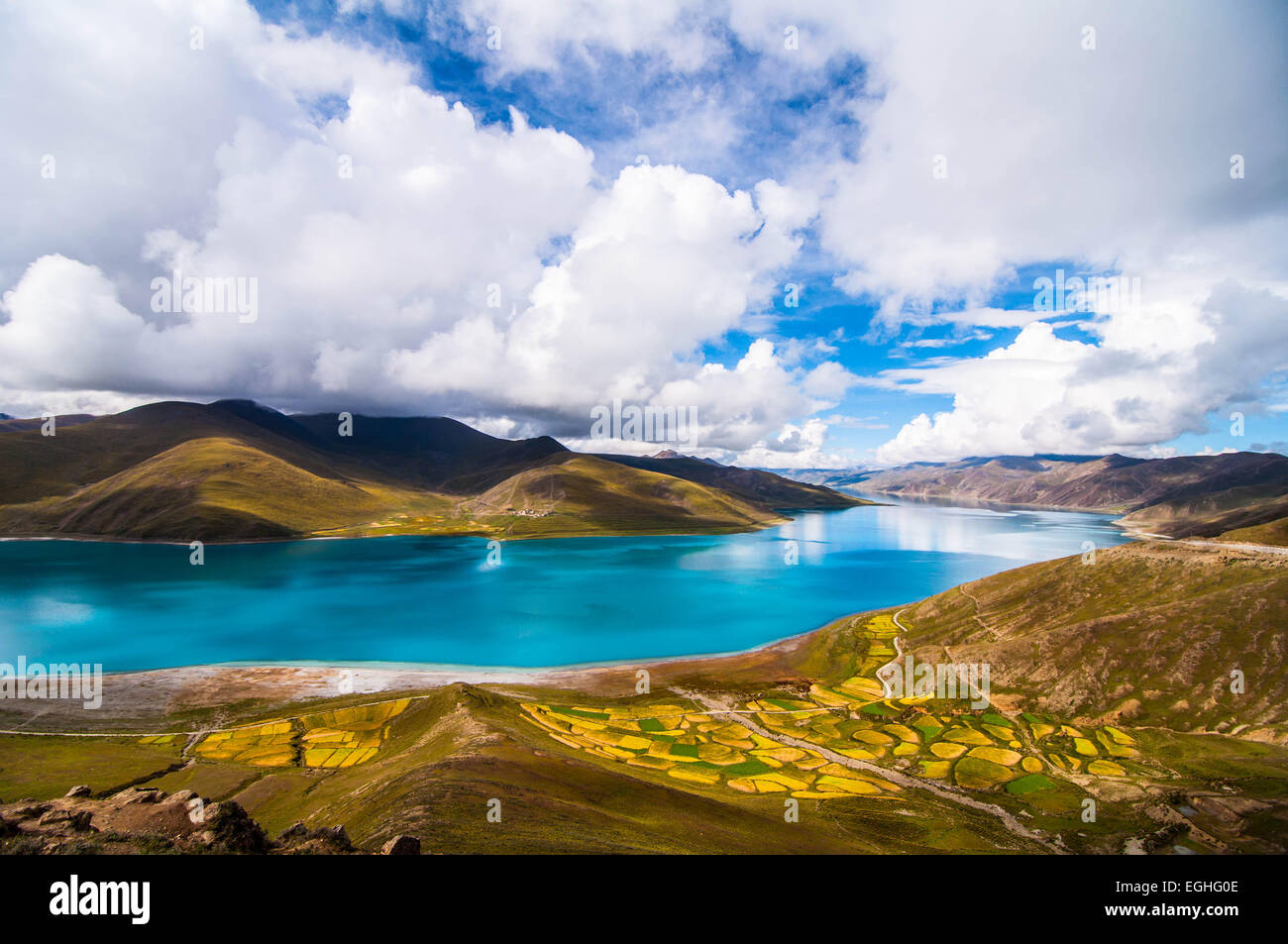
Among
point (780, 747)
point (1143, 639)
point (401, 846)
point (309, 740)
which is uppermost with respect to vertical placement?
point (401, 846)

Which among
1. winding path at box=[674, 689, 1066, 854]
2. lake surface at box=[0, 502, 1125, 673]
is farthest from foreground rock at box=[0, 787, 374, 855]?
lake surface at box=[0, 502, 1125, 673]

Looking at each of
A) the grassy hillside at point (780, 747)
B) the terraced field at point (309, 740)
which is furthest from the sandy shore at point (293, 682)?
the terraced field at point (309, 740)

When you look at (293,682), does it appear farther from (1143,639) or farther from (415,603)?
(1143,639)

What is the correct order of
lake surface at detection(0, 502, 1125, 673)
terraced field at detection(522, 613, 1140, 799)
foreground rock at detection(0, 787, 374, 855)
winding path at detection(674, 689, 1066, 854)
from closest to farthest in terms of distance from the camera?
foreground rock at detection(0, 787, 374, 855)
winding path at detection(674, 689, 1066, 854)
terraced field at detection(522, 613, 1140, 799)
lake surface at detection(0, 502, 1125, 673)

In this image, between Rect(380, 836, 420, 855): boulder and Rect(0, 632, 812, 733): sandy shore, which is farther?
Rect(0, 632, 812, 733): sandy shore

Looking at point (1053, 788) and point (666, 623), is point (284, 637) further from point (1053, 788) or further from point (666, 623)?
point (1053, 788)

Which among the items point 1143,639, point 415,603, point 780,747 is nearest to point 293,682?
point 415,603

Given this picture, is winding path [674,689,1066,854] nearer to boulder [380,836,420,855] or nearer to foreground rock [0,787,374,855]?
boulder [380,836,420,855]

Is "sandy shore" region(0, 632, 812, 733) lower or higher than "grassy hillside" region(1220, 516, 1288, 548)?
lower
